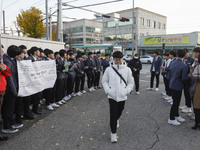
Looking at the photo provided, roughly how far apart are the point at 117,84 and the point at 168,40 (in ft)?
121

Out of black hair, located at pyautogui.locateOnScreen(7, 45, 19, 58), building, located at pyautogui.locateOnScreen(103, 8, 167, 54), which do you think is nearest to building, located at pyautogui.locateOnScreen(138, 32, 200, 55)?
building, located at pyautogui.locateOnScreen(103, 8, 167, 54)

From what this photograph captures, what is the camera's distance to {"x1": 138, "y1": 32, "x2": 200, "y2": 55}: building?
32.8 metres

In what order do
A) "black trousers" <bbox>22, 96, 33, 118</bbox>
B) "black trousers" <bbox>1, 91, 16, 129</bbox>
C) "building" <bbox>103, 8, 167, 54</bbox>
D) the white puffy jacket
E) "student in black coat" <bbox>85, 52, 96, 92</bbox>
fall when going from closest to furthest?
the white puffy jacket, "black trousers" <bbox>1, 91, 16, 129</bbox>, "black trousers" <bbox>22, 96, 33, 118</bbox>, "student in black coat" <bbox>85, 52, 96, 92</bbox>, "building" <bbox>103, 8, 167, 54</bbox>

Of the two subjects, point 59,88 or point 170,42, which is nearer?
point 59,88

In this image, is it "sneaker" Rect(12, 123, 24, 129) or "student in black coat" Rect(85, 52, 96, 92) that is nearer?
"sneaker" Rect(12, 123, 24, 129)

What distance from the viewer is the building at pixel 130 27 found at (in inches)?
1645

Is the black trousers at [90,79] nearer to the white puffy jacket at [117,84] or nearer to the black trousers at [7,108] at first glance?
the black trousers at [7,108]

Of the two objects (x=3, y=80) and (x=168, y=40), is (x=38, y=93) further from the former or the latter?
(x=168, y=40)

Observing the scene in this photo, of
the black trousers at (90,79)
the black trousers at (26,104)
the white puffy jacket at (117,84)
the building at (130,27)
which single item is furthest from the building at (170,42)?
the black trousers at (26,104)

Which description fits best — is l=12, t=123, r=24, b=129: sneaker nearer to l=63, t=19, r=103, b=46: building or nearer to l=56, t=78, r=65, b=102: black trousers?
l=56, t=78, r=65, b=102: black trousers

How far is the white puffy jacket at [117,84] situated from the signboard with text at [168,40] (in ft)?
117

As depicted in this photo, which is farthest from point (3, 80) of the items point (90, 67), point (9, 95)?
point (90, 67)

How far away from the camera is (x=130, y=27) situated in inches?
1690

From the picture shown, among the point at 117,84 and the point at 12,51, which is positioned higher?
the point at 12,51
